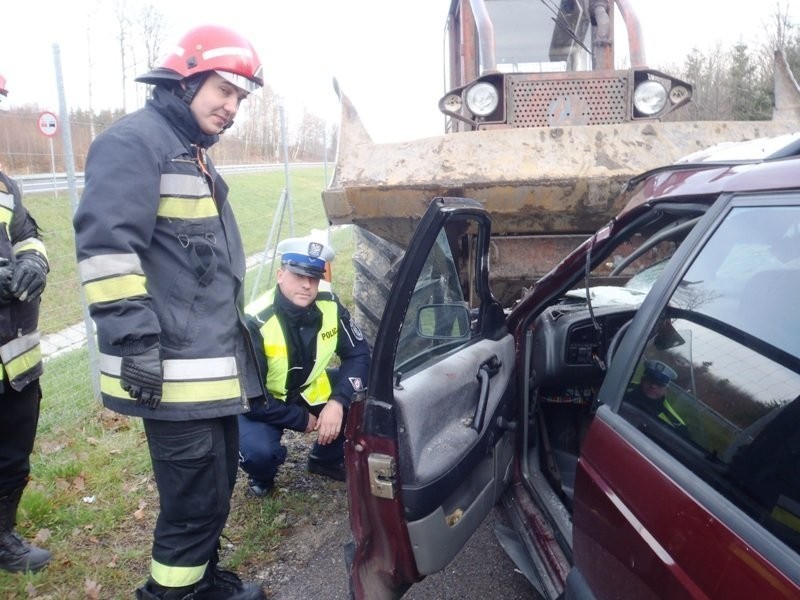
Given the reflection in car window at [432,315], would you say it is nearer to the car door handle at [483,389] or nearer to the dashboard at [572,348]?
the car door handle at [483,389]

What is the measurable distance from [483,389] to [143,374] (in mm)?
1040

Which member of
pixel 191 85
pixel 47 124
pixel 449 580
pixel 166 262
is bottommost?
pixel 449 580

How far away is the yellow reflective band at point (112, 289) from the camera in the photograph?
6.10 ft

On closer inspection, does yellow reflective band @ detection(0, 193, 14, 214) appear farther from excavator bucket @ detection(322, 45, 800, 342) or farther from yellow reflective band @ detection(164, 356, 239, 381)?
excavator bucket @ detection(322, 45, 800, 342)

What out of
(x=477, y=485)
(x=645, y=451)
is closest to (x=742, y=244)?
(x=645, y=451)

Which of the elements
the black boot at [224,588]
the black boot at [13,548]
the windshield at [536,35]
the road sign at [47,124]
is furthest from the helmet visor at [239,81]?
the road sign at [47,124]

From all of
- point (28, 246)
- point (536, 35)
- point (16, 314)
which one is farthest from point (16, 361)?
point (536, 35)

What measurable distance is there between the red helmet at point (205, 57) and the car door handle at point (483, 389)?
49.2 inches

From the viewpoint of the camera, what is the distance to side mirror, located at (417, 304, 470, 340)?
216cm

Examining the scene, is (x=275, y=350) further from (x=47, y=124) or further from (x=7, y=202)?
(x=47, y=124)

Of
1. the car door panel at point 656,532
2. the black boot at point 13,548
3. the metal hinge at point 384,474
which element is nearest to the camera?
the car door panel at point 656,532

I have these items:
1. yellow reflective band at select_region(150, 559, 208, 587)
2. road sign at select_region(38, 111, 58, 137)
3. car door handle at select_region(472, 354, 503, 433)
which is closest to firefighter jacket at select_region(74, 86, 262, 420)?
yellow reflective band at select_region(150, 559, 208, 587)

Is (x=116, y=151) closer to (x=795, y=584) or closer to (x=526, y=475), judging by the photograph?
(x=526, y=475)

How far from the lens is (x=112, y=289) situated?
1863mm
